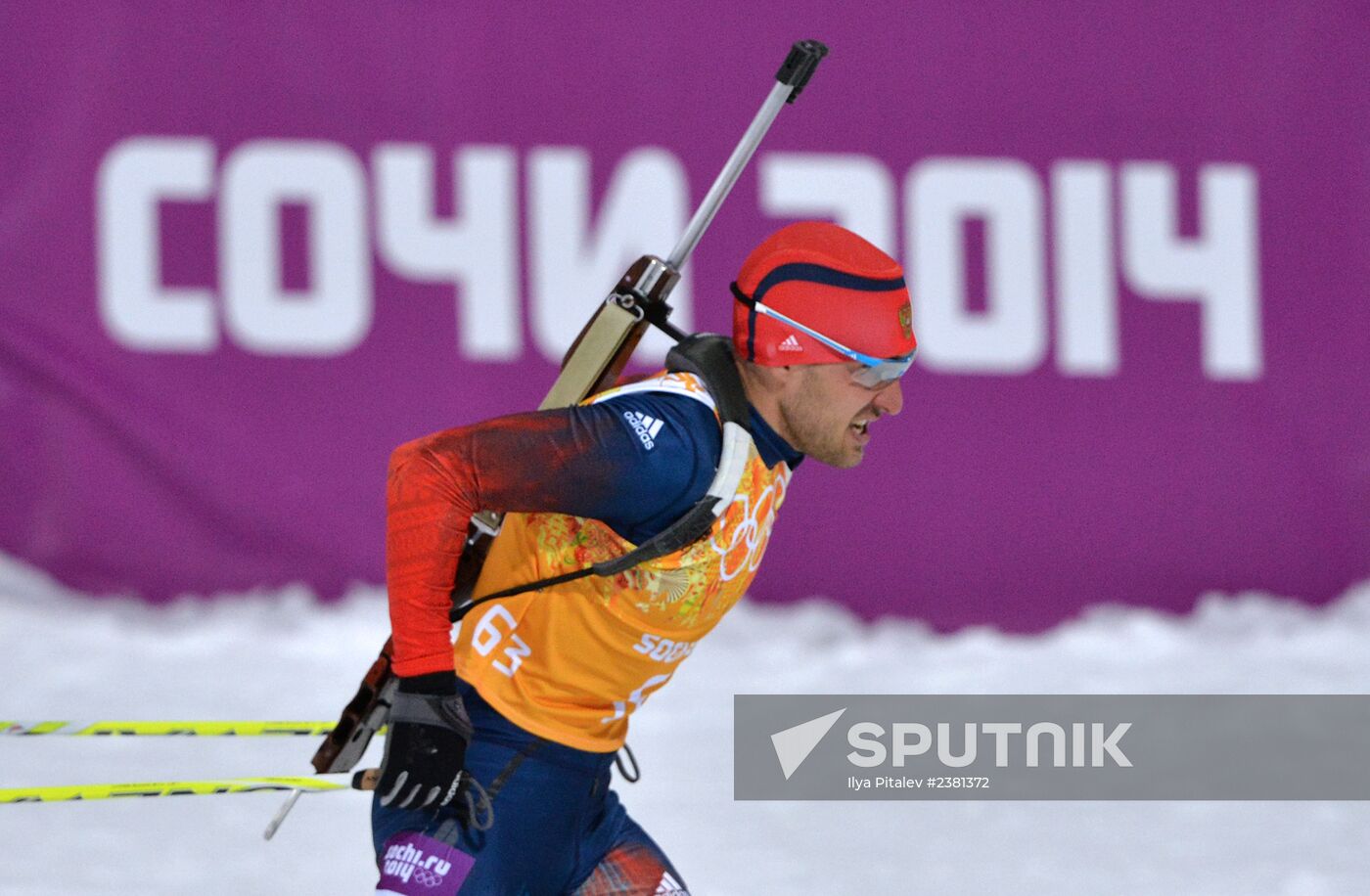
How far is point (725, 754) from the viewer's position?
475 centimetres

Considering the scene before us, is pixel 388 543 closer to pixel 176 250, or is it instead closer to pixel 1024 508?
pixel 176 250

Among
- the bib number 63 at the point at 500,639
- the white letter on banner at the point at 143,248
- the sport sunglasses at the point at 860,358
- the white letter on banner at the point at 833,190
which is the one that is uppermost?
the white letter on banner at the point at 833,190

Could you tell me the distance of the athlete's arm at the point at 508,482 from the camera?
2295 millimetres

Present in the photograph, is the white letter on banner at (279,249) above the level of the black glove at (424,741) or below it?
above

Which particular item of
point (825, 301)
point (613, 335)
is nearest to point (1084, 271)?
point (613, 335)

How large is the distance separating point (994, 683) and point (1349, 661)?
1178mm

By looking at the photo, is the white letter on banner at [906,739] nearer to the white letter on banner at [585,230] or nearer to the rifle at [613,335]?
the white letter on banner at [585,230]

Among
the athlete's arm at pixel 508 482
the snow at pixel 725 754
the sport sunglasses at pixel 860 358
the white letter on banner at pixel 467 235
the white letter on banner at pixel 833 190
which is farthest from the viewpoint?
the white letter on banner at pixel 833 190

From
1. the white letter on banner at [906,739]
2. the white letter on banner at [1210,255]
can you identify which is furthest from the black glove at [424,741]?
the white letter on banner at [1210,255]

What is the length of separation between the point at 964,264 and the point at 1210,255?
32.6 inches

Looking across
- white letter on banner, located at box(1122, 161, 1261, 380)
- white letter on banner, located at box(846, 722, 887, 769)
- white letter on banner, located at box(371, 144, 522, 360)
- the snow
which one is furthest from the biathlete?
white letter on banner, located at box(1122, 161, 1261, 380)

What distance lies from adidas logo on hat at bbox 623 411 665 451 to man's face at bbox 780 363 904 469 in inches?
11.2

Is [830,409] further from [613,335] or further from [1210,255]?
[1210,255]

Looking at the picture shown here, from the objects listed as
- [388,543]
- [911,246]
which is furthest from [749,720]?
[388,543]
